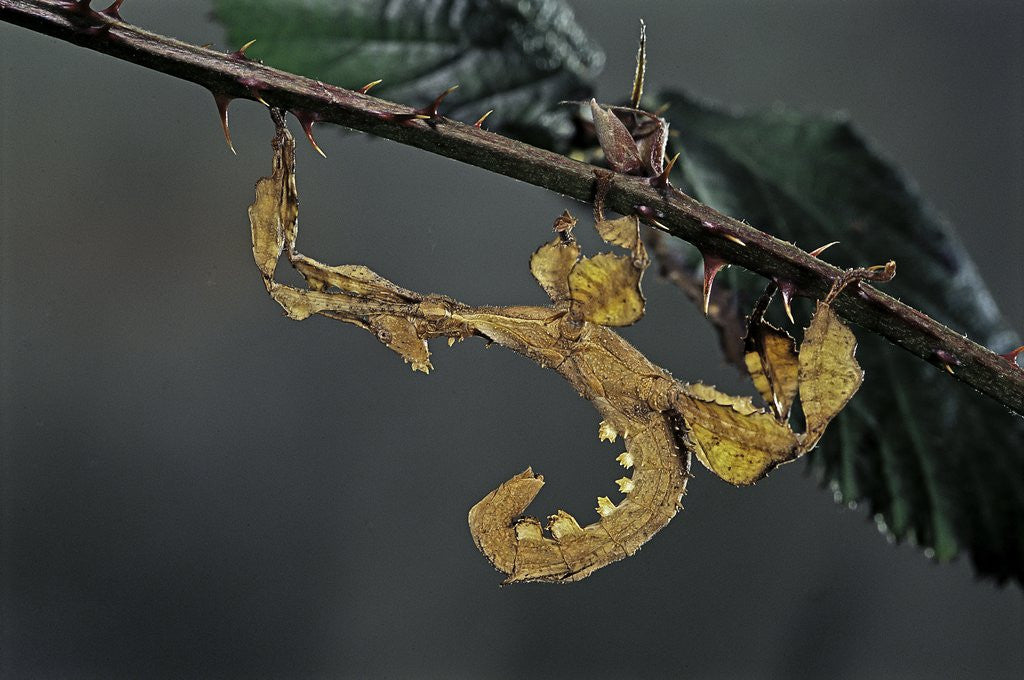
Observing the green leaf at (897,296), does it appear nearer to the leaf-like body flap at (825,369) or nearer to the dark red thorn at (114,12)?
the leaf-like body flap at (825,369)

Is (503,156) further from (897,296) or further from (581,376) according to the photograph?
(897,296)

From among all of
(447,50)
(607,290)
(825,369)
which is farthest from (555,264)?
(447,50)

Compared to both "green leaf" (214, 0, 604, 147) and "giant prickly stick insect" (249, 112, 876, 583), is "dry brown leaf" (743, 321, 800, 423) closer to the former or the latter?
"giant prickly stick insect" (249, 112, 876, 583)

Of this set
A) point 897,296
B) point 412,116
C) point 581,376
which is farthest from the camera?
point 897,296

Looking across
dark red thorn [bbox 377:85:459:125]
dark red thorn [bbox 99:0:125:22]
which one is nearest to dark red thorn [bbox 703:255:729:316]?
dark red thorn [bbox 377:85:459:125]

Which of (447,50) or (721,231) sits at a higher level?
(447,50)

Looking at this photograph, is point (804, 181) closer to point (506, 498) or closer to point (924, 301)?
point (924, 301)
